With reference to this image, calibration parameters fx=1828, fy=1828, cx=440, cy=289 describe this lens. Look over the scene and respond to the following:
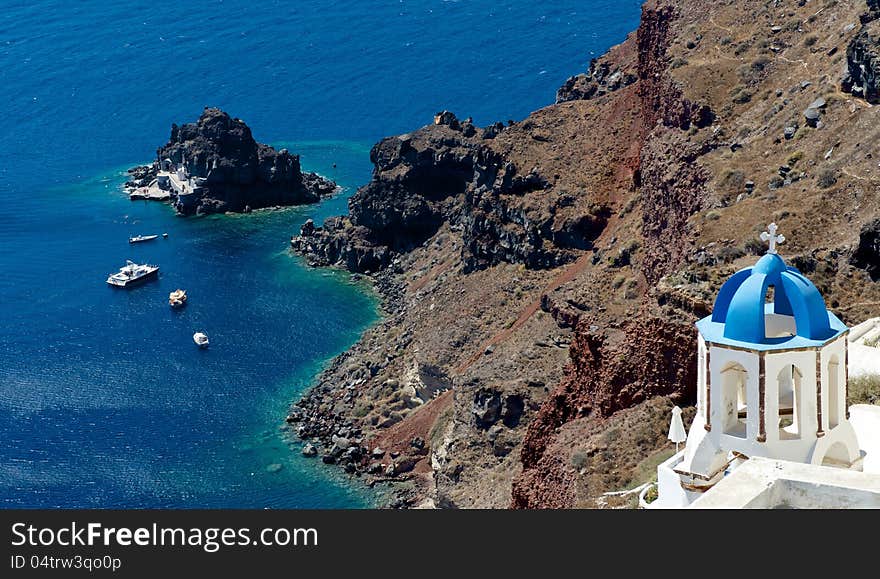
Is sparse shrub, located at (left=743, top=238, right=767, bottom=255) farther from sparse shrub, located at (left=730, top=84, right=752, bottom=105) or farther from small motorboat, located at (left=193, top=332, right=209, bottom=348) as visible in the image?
small motorboat, located at (left=193, top=332, right=209, bottom=348)

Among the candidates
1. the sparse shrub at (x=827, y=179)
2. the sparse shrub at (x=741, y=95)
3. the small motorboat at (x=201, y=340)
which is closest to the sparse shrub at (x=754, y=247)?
the sparse shrub at (x=827, y=179)

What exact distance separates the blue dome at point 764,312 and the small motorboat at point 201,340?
106308 millimetres

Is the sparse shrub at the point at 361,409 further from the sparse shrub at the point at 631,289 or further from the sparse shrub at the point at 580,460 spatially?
the sparse shrub at the point at 580,460

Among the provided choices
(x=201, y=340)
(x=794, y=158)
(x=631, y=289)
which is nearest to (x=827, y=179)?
(x=794, y=158)

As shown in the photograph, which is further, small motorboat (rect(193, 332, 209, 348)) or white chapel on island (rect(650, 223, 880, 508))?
small motorboat (rect(193, 332, 209, 348))

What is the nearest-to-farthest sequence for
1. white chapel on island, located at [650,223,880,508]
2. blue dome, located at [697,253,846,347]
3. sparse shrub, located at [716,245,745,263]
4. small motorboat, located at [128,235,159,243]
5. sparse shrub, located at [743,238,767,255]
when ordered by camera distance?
white chapel on island, located at [650,223,880,508]
blue dome, located at [697,253,846,347]
sparse shrub, located at [716,245,745,263]
sparse shrub, located at [743,238,767,255]
small motorboat, located at [128,235,159,243]

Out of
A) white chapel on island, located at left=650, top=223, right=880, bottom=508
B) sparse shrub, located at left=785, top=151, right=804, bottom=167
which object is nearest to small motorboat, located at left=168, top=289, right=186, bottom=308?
sparse shrub, located at left=785, top=151, right=804, bottom=167

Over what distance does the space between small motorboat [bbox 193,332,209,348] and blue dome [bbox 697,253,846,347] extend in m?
106

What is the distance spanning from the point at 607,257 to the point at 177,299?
61630 millimetres

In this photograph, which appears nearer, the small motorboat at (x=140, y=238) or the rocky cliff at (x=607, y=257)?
the rocky cliff at (x=607, y=257)

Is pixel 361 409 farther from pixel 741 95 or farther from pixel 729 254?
pixel 729 254

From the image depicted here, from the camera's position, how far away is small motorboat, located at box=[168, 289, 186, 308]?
169 metres

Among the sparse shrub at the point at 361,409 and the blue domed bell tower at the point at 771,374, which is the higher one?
the blue domed bell tower at the point at 771,374

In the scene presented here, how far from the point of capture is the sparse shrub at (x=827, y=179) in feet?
305
